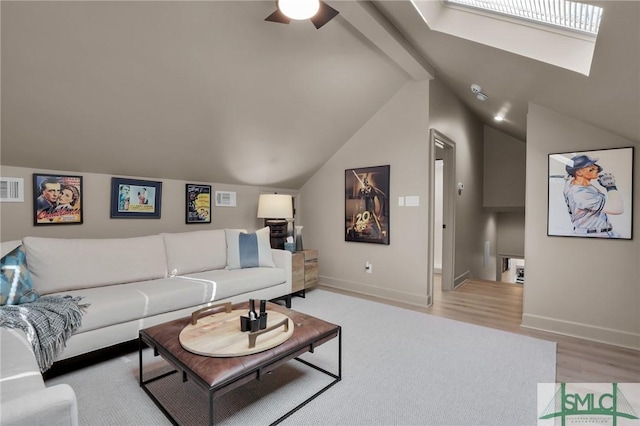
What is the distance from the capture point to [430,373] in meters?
2.17

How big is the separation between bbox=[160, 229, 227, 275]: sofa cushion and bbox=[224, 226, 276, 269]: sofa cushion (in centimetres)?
10

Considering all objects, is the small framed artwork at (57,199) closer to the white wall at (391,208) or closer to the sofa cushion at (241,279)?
the sofa cushion at (241,279)

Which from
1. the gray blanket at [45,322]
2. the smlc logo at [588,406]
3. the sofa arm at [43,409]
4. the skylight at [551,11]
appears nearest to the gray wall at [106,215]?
the gray blanket at [45,322]

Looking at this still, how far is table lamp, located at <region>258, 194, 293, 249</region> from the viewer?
4.14m

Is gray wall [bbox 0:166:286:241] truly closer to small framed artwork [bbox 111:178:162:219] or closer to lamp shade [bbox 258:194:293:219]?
small framed artwork [bbox 111:178:162:219]

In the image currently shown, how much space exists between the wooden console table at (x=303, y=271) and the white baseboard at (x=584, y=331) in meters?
2.43

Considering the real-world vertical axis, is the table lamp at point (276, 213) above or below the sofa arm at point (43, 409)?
above

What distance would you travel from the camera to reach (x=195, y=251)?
11.1 ft

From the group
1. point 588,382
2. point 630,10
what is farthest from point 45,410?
point 588,382

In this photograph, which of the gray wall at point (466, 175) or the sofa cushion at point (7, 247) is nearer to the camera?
the sofa cushion at point (7, 247)

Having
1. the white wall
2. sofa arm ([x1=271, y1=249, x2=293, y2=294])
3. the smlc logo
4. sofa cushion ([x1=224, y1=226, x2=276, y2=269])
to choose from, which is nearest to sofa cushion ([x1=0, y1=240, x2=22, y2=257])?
sofa cushion ([x1=224, y1=226, x2=276, y2=269])

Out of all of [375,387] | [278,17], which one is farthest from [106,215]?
[375,387]

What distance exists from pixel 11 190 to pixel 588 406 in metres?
4.44

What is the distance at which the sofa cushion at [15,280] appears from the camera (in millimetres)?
2061
